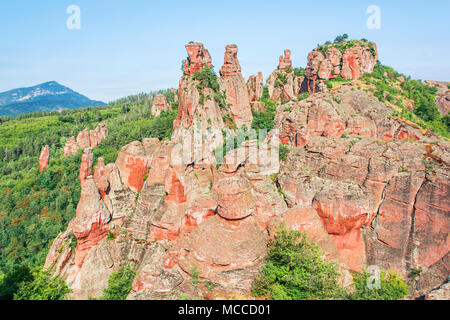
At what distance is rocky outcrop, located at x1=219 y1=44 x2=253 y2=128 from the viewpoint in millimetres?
60000

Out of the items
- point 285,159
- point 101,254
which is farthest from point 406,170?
point 101,254

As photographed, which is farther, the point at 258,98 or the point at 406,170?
the point at 258,98

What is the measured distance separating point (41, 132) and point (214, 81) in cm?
8598

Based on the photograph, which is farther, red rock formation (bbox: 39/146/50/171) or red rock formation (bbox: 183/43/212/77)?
red rock formation (bbox: 39/146/50/171)

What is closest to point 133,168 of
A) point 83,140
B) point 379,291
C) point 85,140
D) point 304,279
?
point 304,279

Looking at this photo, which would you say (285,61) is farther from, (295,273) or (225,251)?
(295,273)

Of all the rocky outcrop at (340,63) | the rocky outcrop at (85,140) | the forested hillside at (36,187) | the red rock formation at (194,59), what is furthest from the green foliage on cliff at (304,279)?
the rocky outcrop at (85,140)

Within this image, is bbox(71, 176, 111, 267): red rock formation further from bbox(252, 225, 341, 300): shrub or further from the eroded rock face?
the eroded rock face

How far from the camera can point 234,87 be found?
60219 mm

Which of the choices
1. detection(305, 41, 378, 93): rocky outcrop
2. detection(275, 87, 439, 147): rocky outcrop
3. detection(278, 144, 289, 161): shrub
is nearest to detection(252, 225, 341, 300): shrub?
detection(278, 144, 289, 161): shrub

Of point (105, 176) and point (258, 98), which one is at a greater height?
point (258, 98)

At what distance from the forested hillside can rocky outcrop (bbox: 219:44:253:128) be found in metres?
17.0

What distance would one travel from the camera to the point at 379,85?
45750mm
